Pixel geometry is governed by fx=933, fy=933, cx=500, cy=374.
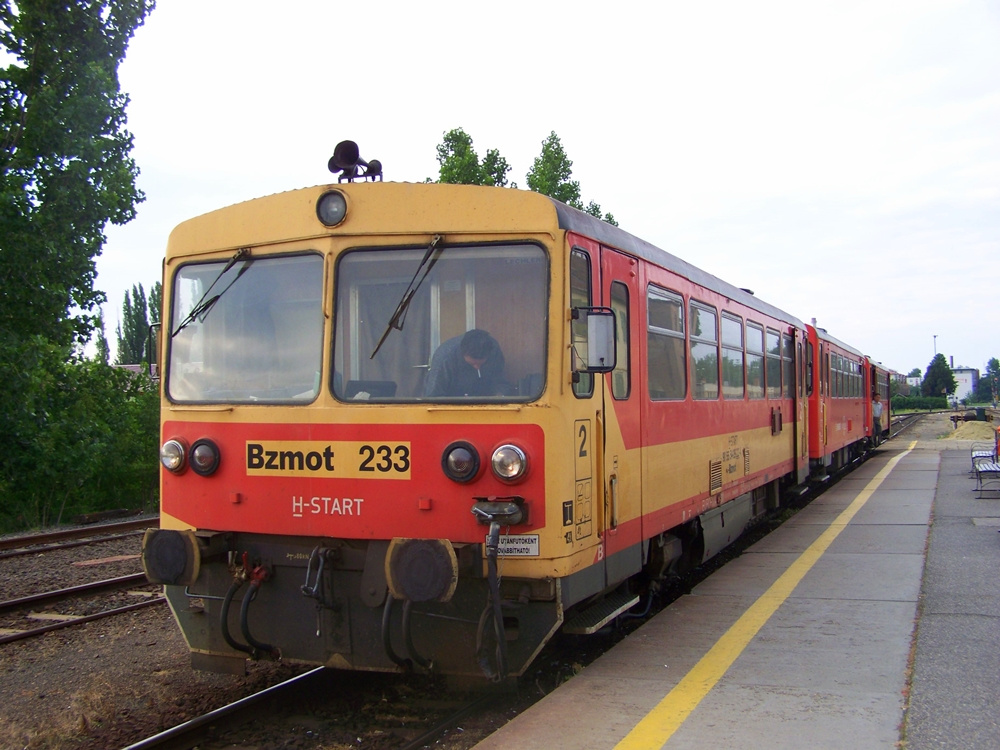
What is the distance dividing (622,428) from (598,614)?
112 centimetres

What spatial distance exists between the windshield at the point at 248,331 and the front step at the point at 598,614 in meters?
1.97

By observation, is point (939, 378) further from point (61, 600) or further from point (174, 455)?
point (174, 455)

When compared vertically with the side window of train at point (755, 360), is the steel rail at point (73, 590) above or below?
below

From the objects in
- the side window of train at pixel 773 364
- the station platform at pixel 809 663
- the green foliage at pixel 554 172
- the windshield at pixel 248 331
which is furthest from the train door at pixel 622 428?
the green foliage at pixel 554 172

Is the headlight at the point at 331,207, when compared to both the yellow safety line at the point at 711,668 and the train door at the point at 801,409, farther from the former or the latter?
the train door at the point at 801,409

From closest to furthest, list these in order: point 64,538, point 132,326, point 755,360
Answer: point 755,360
point 64,538
point 132,326

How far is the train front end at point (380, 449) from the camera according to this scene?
15.3 ft

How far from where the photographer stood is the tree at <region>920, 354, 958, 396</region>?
103 meters

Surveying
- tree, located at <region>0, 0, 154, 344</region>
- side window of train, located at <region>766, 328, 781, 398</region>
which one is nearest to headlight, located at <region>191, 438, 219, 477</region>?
side window of train, located at <region>766, 328, 781, 398</region>

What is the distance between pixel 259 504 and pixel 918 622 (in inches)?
178

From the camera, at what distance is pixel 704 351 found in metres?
7.78

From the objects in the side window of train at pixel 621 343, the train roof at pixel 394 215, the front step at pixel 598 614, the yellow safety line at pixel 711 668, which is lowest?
the yellow safety line at pixel 711 668

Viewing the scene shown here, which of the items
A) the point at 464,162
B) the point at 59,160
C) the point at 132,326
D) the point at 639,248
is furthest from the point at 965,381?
the point at 639,248

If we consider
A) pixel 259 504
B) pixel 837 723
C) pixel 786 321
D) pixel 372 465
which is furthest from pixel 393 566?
pixel 786 321
